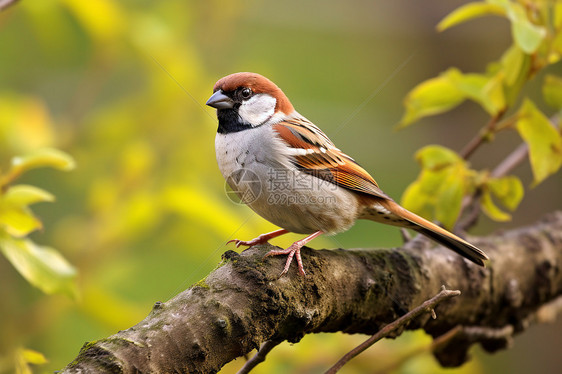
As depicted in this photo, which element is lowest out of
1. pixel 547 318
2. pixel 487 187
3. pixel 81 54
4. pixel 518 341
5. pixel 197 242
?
pixel 518 341

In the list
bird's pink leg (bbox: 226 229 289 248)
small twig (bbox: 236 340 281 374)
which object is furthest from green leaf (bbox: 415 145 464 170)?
small twig (bbox: 236 340 281 374)

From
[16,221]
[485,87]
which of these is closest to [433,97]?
[485,87]

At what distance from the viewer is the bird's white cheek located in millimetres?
2486

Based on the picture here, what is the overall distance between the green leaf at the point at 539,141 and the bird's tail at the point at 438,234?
353mm

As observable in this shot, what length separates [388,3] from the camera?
19.6 feet

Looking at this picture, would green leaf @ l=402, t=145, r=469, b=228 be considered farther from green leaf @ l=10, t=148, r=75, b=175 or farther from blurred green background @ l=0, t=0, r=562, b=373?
green leaf @ l=10, t=148, r=75, b=175

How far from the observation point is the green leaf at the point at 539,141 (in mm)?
2094

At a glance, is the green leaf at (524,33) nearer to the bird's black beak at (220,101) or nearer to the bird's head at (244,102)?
the bird's head at (244,102)

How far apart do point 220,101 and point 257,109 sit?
184 millimetres

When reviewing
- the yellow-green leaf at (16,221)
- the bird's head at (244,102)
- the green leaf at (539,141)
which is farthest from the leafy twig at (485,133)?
the yellow-green leaf at (16,221)

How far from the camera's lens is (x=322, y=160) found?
2445 millimetres

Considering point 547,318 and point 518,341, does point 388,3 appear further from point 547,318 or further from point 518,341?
point 547,318

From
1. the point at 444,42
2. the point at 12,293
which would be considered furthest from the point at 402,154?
the point at 12,293

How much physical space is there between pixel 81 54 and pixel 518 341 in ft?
14.3
